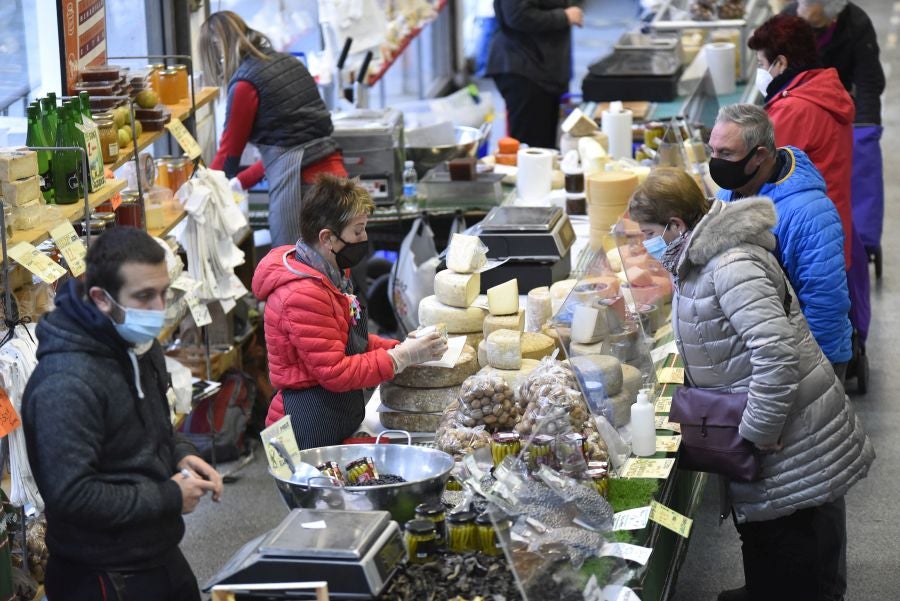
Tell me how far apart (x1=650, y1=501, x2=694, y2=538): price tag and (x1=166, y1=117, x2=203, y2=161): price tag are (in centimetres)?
265

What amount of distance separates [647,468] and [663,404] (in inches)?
22.1

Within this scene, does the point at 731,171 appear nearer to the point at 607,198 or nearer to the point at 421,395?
the point at 421,395

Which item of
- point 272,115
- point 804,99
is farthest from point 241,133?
point 804,99

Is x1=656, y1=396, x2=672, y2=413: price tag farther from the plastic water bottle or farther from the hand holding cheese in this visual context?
the plastic water bottle

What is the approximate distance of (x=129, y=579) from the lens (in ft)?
9.00

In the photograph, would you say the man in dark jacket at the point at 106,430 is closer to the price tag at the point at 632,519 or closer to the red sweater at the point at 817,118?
the price tag at the point at 632,519

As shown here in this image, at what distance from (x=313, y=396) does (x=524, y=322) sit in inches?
31.3

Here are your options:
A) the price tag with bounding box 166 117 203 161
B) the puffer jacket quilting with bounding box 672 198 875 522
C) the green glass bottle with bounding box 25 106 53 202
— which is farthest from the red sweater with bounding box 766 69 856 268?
the green glass bottle with bounding box 25 106 53 202

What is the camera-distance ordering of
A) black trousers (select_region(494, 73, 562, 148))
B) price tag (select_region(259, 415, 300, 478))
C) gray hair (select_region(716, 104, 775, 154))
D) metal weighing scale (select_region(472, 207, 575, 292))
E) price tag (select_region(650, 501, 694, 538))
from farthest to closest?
1. black trousers (select_region(494, 73, 562, 148))
2. metal weighing scale (select_region(472, 207, 575, 292))
3. gray hair (select_region(716, 104, 775, 154))
4. price tag (select_region(650, 501, 694, 538))
5. price tag (select_region(259, 415, 300, 478))

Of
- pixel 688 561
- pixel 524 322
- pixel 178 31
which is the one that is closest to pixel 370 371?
pixel 524 322

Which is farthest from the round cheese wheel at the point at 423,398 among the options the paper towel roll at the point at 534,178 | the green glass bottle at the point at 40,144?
the paper towel roll at the point at 534,178

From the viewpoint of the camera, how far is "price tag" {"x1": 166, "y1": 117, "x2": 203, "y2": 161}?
497 centimetres

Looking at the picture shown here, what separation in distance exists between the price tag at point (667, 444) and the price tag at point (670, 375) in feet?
1.37

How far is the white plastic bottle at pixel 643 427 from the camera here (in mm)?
3516
